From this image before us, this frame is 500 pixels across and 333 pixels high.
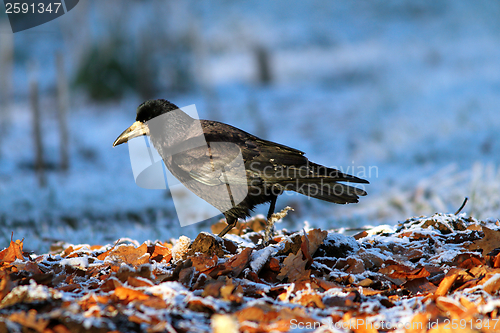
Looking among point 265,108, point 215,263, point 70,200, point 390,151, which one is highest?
point 265,108

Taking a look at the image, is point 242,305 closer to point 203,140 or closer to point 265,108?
point 203,140

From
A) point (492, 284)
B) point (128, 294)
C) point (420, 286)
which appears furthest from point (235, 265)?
point (492, 284)

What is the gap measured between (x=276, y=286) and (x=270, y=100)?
14.6m

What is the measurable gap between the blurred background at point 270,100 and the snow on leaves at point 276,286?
985 mm

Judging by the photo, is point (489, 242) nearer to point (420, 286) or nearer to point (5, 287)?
point (420, 286)

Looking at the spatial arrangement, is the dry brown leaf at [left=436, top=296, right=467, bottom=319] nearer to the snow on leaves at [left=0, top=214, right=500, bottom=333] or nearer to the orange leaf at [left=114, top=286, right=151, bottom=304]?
the snow on leaves at [left=0, top=214, right=500, bottom=333]

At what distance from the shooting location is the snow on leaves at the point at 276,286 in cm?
156

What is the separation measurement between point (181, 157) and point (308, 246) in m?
1.18

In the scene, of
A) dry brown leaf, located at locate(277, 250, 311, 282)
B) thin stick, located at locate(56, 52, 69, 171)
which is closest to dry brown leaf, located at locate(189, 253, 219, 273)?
dry brown leaf, located at locate(277, 250, 311, 282)

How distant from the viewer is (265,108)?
1540cm

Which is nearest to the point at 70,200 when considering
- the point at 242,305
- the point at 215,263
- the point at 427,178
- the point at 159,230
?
the point at 159,230

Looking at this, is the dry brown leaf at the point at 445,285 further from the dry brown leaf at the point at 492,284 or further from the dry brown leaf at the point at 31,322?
the dry brown leaf at the point at 31,322

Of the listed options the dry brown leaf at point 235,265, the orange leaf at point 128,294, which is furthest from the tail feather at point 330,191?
the orange leaf at point 128,294

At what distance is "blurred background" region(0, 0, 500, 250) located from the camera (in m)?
5.66
